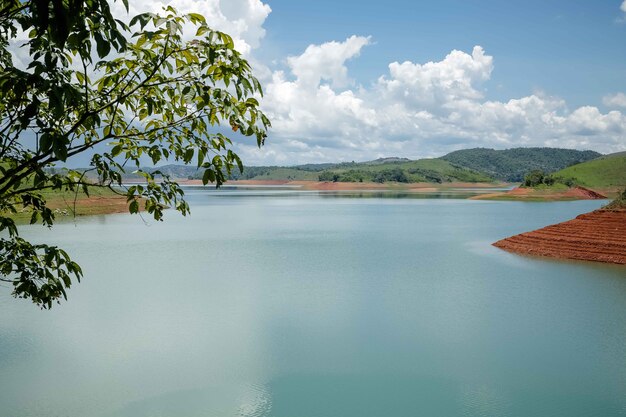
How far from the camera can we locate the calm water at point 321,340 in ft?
37.9

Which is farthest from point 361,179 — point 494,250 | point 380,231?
point 494,250

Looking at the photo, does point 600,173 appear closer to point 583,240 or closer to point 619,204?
point 619,204

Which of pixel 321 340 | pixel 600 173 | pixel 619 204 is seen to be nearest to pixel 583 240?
pixel 619 204

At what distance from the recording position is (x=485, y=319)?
18.5m

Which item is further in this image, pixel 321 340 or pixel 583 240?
pixel 583 240

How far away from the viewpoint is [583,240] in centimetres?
3359

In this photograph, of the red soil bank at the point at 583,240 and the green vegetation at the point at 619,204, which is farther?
the green vegetation at the point at 619,204

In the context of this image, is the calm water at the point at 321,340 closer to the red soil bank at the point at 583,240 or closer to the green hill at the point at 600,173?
the red soil bank at the point at 583,240

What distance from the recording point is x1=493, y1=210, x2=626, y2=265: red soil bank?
3194cm

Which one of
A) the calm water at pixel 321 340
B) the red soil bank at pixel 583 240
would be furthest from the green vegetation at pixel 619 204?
the calm water at pixel 321 340

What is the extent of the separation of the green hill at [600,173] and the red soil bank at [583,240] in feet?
318

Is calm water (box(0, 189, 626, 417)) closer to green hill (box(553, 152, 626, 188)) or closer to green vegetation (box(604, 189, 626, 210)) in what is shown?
green vegetation (box(604, 189, 626, 210))

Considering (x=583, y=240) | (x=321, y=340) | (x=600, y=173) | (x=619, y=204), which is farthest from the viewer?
(x=600, y=173)

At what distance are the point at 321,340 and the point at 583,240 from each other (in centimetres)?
2582
